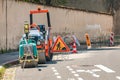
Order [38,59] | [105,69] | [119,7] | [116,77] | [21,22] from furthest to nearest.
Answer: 1. [119,7]
2. [21,22]
3. [38,59]
4. [105,69]
5. [116,77]

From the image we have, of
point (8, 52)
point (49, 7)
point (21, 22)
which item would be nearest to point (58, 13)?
point (49, 7)

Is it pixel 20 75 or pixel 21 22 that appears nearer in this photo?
pixel 20 75

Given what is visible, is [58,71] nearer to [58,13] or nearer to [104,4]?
[58,13]

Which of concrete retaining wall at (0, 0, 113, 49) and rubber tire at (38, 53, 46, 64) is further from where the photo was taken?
concrete retaining wall at (0, 0, 113, 49)

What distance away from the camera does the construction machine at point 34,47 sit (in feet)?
69.6

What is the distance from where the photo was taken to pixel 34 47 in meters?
21.4

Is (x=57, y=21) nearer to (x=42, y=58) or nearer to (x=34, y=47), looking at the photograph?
(x=42, y=58)

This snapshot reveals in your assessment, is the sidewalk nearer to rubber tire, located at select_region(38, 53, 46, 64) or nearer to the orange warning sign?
rubber tire, located at select_region(38, 53, 46, 64)

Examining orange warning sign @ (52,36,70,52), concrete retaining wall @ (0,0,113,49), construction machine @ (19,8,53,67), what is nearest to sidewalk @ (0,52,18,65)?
construction machine @ (19,8,53,67)

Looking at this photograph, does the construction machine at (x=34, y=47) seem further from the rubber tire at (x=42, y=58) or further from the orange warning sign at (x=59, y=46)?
the orange warning sign at (x=59, y=46)

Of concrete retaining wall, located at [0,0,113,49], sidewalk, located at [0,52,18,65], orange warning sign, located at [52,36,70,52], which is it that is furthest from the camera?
concrete retaining wall, located at [0,0,113,49]

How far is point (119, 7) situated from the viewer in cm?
5703

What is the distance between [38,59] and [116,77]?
7.27 metres

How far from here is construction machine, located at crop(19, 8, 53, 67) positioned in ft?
69.6
